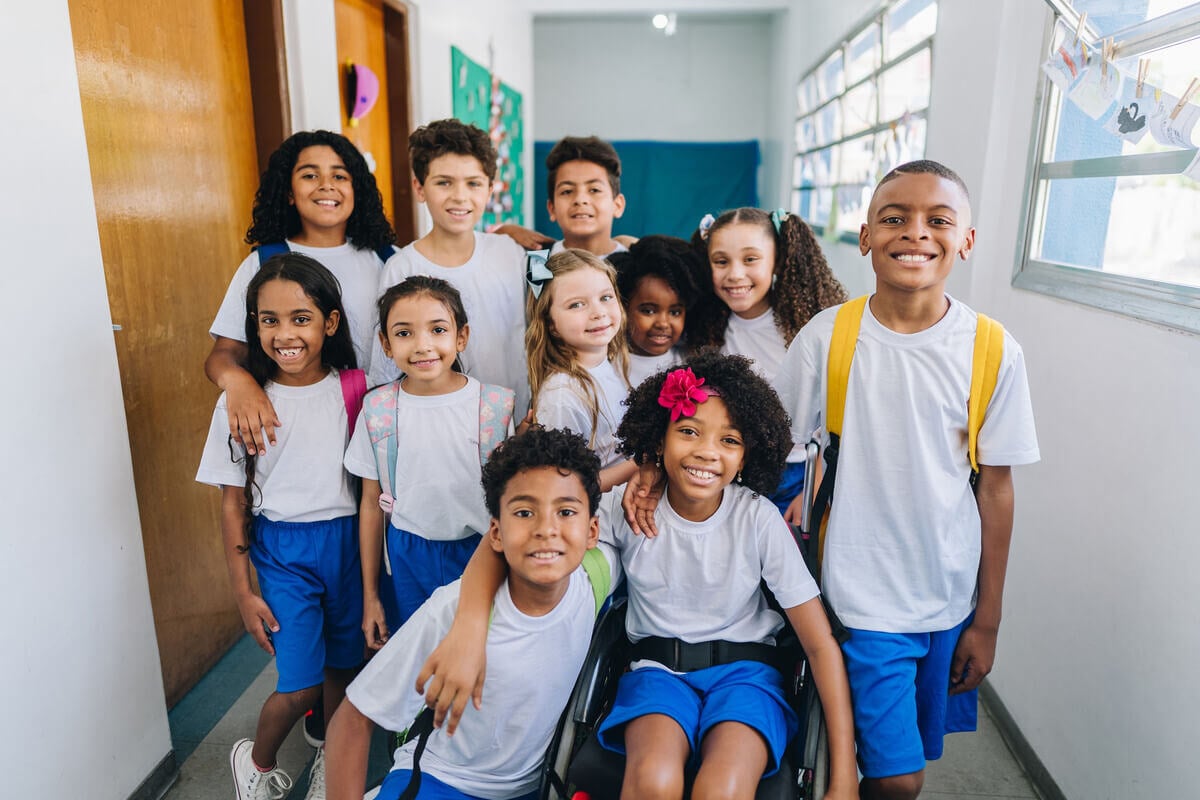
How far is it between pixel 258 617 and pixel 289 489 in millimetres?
289

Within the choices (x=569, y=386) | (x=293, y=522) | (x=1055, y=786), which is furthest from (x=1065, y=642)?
(x=293, y=522)

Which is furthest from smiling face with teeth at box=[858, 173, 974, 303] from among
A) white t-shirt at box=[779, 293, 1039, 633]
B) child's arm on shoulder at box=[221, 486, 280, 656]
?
child's arm on shoulder at box=[221, 486, 280, 656]

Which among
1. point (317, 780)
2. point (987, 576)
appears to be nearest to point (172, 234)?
point (317, 780)

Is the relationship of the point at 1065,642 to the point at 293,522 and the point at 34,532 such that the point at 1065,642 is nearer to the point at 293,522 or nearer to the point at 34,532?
the point at 293,522

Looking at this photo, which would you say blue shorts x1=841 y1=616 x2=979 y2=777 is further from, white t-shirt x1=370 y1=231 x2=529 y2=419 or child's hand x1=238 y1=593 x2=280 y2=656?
child's hand x1=238 y1=593 x2=280 y2=656

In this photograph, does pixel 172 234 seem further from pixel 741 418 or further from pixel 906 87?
pixel 906 87

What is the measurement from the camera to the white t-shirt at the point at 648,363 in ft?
6.28

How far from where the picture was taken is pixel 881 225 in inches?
52.1

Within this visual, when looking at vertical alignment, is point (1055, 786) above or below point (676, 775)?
below

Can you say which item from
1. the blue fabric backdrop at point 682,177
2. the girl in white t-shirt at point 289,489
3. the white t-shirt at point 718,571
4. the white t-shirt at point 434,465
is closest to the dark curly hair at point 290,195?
the girl in white t-shirt at point 289,489

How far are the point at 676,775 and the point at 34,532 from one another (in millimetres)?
1247

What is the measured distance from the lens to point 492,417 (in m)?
1.69

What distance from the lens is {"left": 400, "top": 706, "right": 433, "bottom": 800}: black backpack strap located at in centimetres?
122

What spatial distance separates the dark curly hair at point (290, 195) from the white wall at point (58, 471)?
410 mm
